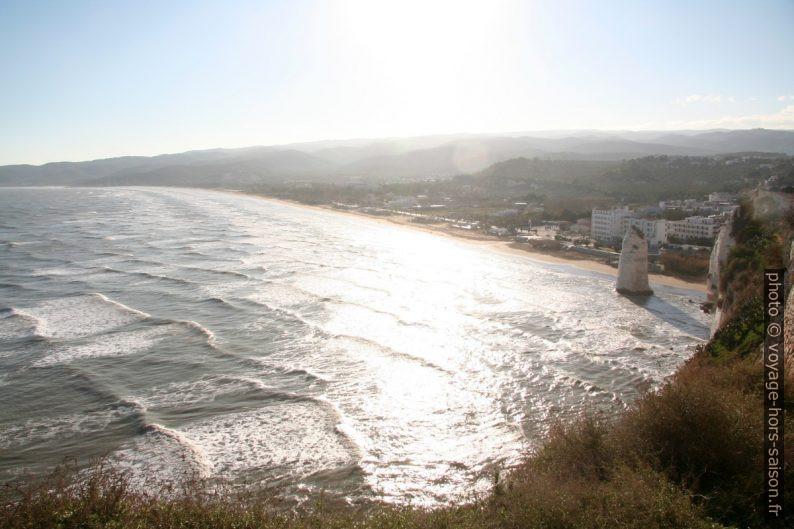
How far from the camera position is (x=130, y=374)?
1355 centimetres

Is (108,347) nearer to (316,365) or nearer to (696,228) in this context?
(316,365)

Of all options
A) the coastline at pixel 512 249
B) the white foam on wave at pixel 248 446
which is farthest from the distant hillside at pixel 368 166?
the white foam on wave at pixel 248 446

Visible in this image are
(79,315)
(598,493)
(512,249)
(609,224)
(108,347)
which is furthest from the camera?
(609,224)

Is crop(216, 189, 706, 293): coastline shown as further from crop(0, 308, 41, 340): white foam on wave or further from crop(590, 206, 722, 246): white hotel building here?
crop(0, 308, 41, 340): white foam on wave

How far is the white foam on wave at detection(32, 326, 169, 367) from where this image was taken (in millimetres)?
14469

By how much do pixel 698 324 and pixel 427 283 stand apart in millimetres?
10773

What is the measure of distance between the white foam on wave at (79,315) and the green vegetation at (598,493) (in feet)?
30.4

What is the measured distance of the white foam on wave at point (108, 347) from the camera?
14.5 m

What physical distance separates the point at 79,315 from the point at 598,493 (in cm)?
1757

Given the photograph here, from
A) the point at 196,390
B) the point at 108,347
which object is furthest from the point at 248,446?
the point at 108,347

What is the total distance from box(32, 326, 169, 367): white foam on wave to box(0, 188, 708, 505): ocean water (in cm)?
8

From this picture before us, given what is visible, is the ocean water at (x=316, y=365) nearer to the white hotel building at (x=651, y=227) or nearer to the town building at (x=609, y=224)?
the white hotel building at (x=651, y=227)

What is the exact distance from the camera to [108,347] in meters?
15.4

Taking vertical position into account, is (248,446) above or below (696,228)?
below
